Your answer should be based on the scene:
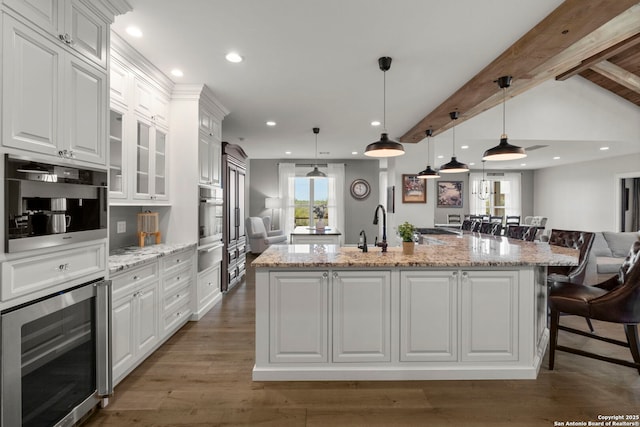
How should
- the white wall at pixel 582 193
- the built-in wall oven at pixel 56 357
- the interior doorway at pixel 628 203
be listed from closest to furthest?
the built-in wall oven at pixel 56 357 < the interior doorway at pixel 628 203 < the white wall at pixel 582 193

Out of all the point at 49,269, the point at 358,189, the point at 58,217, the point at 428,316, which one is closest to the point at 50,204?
Result: the point at 58,217

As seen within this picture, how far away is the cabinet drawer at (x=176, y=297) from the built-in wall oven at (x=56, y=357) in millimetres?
980

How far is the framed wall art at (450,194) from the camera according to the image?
11625 mm

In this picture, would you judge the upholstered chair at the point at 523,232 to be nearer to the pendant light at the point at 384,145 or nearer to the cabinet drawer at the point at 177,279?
the pendant light at the point at 384,145

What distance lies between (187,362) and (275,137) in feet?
15.1

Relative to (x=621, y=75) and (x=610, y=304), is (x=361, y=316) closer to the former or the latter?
(x=610, y=304)

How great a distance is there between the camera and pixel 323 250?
293cm

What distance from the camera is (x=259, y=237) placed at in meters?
7.91

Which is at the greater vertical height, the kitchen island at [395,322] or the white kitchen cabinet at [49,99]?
the white kitchen cabinet at [49,99]

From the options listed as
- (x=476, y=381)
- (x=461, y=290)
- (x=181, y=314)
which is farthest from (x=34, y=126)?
(x=476, y=381)

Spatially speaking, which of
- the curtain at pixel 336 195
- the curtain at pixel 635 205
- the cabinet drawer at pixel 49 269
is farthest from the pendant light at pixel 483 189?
the cabinet drawer at pixel 49 269

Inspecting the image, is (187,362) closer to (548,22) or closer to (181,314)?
(181,314)

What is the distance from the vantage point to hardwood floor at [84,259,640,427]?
2002 millimetres

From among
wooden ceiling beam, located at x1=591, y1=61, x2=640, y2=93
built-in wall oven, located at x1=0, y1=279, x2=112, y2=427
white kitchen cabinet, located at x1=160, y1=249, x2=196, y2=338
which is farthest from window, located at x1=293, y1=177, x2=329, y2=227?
built-in wall oven, located at x1=0, y1=279, x2=112, y2=427
